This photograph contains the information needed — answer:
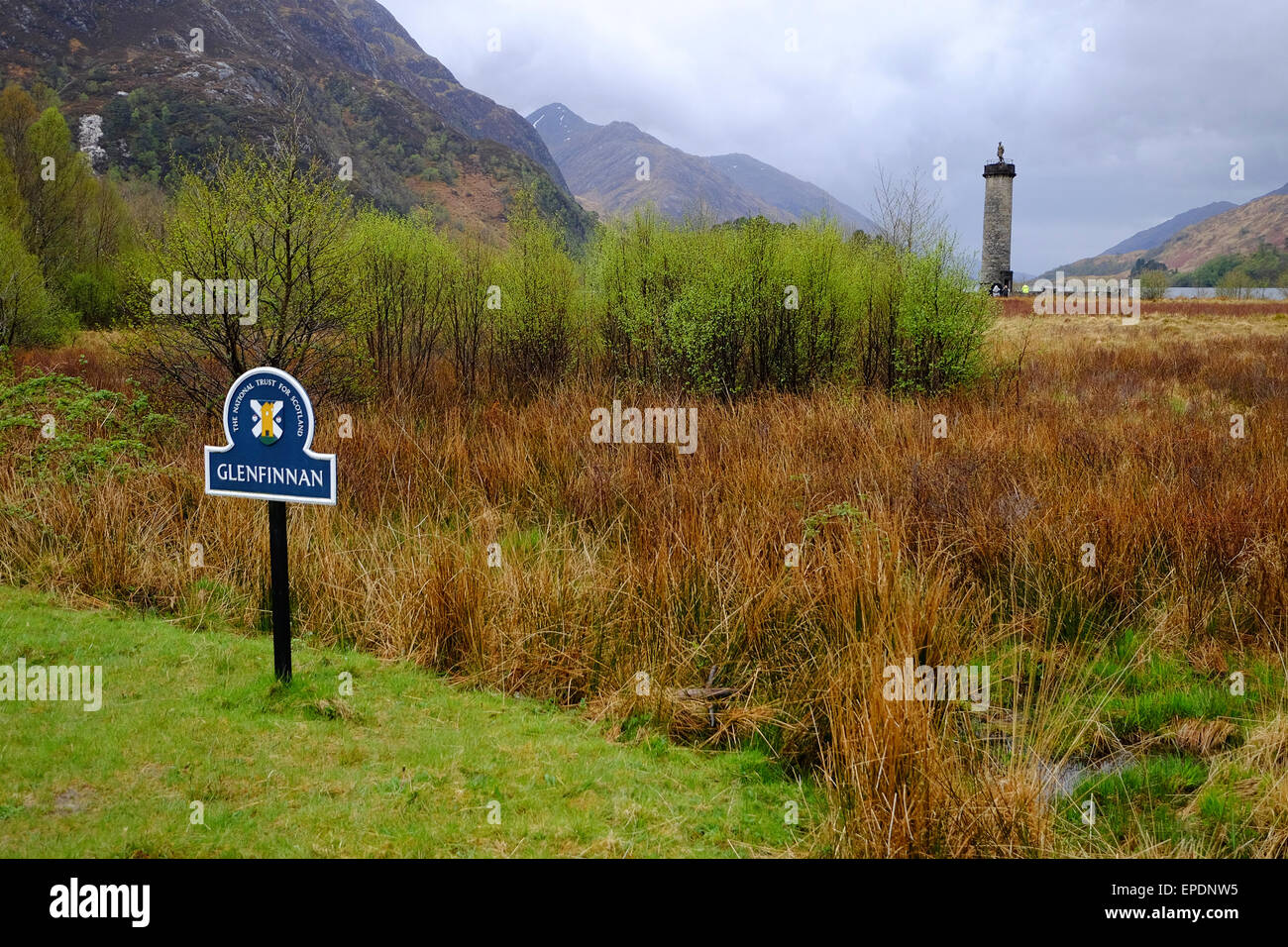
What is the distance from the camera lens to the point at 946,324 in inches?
490

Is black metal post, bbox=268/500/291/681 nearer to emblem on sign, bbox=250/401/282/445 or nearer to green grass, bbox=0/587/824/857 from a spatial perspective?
green grass, bbox=0/587/824/857

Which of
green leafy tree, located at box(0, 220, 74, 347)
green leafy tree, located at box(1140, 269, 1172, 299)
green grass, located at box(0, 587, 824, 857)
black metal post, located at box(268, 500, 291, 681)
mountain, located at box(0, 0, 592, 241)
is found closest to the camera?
green grass, located at box(0, 587, 824, 857)

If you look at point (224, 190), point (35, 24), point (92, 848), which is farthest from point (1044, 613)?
point (35, 24)

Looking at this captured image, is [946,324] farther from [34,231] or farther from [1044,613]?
[34,231]

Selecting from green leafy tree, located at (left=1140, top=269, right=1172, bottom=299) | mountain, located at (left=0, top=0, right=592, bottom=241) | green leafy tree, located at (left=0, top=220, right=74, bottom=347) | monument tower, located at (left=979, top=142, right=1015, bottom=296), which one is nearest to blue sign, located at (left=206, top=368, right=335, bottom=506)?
green leafy tree, located at (left=0, top=220, right=74, bottom=347)

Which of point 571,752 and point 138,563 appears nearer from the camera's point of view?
point 571,752

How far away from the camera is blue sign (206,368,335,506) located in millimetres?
3807

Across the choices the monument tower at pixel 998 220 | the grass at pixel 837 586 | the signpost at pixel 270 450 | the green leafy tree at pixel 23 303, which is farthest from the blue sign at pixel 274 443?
the monument tower at pixel 998 220

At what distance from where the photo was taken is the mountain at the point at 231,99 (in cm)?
5200

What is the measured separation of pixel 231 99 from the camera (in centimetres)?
5800

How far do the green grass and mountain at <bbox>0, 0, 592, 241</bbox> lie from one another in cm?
4057

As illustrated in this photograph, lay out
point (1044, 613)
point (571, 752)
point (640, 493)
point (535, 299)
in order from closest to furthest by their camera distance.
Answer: point (571, 752) < point (1044, 613) < point (640, 493) < point (535, 299)

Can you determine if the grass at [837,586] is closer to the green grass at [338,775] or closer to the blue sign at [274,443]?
the green grass at [338,775]
